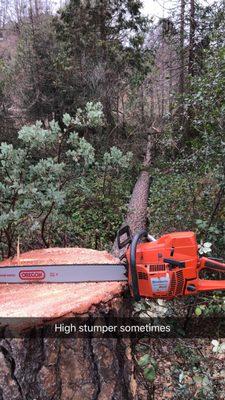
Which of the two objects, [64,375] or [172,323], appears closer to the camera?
[64,375]

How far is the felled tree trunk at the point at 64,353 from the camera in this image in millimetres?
2047

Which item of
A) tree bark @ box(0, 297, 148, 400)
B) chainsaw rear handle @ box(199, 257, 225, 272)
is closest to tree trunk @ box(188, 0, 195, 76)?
chainsaw rear handle @ box(199, 257, 225, 272)

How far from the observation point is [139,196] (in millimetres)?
8227

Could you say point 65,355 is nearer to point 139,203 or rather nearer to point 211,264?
point 211,264

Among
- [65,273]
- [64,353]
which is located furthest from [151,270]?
[64,353]

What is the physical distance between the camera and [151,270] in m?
2.48

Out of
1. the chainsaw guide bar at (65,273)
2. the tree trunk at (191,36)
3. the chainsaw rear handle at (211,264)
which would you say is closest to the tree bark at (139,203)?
the chainsaw guide bar at (65,273)

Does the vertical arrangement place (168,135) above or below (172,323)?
above

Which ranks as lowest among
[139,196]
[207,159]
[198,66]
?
[139,196]

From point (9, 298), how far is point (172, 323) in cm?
197

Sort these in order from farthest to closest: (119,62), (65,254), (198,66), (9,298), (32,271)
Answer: (119,62) < (198,66) < (65,254) < (32,271) < (9,298)

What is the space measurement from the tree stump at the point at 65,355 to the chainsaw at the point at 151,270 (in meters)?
0.08

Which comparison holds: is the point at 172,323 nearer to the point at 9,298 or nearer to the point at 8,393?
the point at 9,298

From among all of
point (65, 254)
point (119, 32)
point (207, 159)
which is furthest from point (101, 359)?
point (119, 32)
